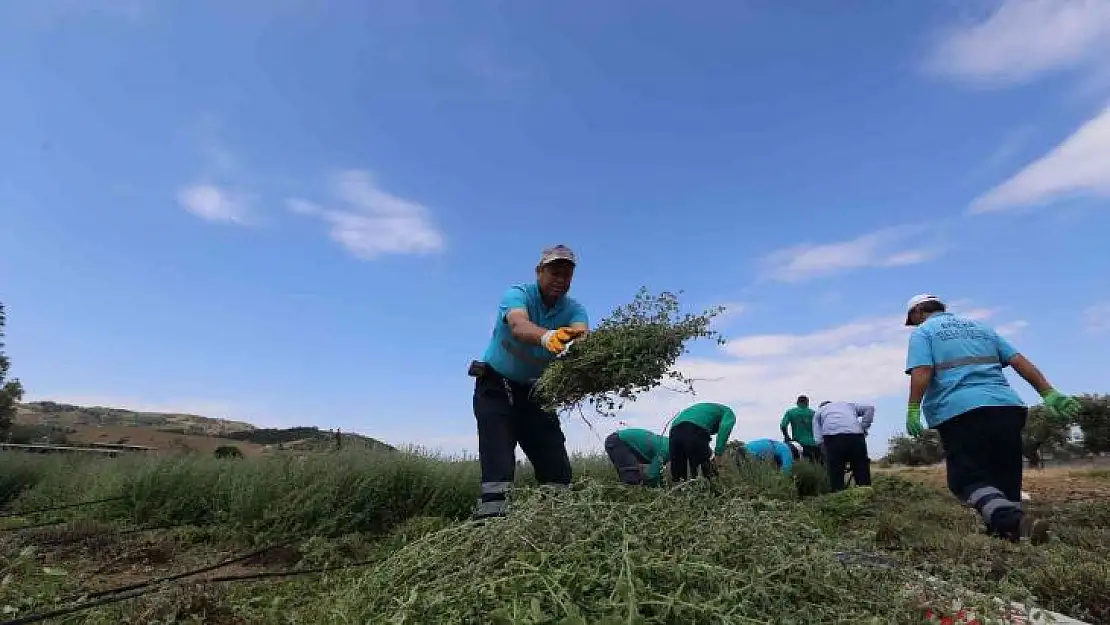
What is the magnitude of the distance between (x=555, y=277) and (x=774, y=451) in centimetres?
699

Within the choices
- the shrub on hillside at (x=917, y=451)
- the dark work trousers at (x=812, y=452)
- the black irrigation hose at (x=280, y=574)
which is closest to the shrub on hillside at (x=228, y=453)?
the black irrigation hose at (x=280, y=574)

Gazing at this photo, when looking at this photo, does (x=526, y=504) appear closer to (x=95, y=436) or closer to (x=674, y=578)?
(x=674, y=578)

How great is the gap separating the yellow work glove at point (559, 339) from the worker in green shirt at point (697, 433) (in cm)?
384

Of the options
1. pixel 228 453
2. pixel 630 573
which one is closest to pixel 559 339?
pixel 630 573

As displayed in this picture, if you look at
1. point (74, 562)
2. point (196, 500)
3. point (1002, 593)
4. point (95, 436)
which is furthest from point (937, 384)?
point (95, 436)

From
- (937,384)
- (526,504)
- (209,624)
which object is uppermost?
(937,384)

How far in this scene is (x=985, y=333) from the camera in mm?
4219

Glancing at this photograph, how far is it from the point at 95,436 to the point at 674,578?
76.6 feet

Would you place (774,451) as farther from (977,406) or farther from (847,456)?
(977,406)

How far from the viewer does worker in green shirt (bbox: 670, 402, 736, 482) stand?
21.9 ft

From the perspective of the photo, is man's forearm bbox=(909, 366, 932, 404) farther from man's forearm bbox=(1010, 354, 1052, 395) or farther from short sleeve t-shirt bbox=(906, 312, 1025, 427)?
man's forearm bbox=(1010, 354, 1052, 395)

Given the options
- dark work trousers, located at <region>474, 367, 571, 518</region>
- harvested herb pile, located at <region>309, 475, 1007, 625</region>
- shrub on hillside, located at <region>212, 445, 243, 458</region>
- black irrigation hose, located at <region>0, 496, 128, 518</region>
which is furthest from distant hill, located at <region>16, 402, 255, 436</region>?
harvested herb pile, located at <region>309, 475, 1007, 625</region>

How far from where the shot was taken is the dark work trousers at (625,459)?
6.72 m

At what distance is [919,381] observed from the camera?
13.6 feet
